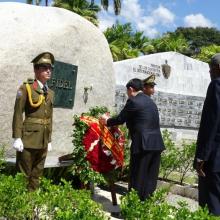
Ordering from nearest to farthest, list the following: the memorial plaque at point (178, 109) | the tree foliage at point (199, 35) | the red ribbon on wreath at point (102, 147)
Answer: the red ribbon on wreath at point (102, 147) → the memorial plaque at point (178, 109) → the tree foliage at point (199, 35)

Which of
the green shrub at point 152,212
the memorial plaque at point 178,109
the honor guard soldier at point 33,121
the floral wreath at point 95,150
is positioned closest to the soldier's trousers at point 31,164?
the honor guard soldier at point 33,121

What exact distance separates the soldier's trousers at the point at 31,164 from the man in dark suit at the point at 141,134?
95 centimetres

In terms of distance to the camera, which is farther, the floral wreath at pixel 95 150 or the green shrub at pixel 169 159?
the green shrub at pixel 169 159

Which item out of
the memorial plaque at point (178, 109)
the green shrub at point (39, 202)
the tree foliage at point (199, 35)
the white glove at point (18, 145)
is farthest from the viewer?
the tree foliage at point (199, 35)

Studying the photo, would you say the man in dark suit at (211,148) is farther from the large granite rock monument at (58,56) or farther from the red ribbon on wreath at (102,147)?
the large granite rock monument at (58,56)

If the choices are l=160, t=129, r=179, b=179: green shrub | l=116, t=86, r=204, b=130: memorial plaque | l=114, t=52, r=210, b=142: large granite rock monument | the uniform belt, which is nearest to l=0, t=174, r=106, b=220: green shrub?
the uniform belt

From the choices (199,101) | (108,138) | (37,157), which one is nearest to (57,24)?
(108,138)

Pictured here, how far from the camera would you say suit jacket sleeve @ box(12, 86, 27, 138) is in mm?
4238

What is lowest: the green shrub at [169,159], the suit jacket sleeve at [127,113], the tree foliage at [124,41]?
the green shrub at [169,159]

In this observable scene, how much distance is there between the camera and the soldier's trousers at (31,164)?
4.34m

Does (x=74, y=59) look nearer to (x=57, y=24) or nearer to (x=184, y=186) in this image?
(x=57, y=24)

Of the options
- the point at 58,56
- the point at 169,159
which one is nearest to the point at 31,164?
the point at 58,56

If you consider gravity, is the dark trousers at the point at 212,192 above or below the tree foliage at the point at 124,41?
below

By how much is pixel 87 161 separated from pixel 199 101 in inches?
267
